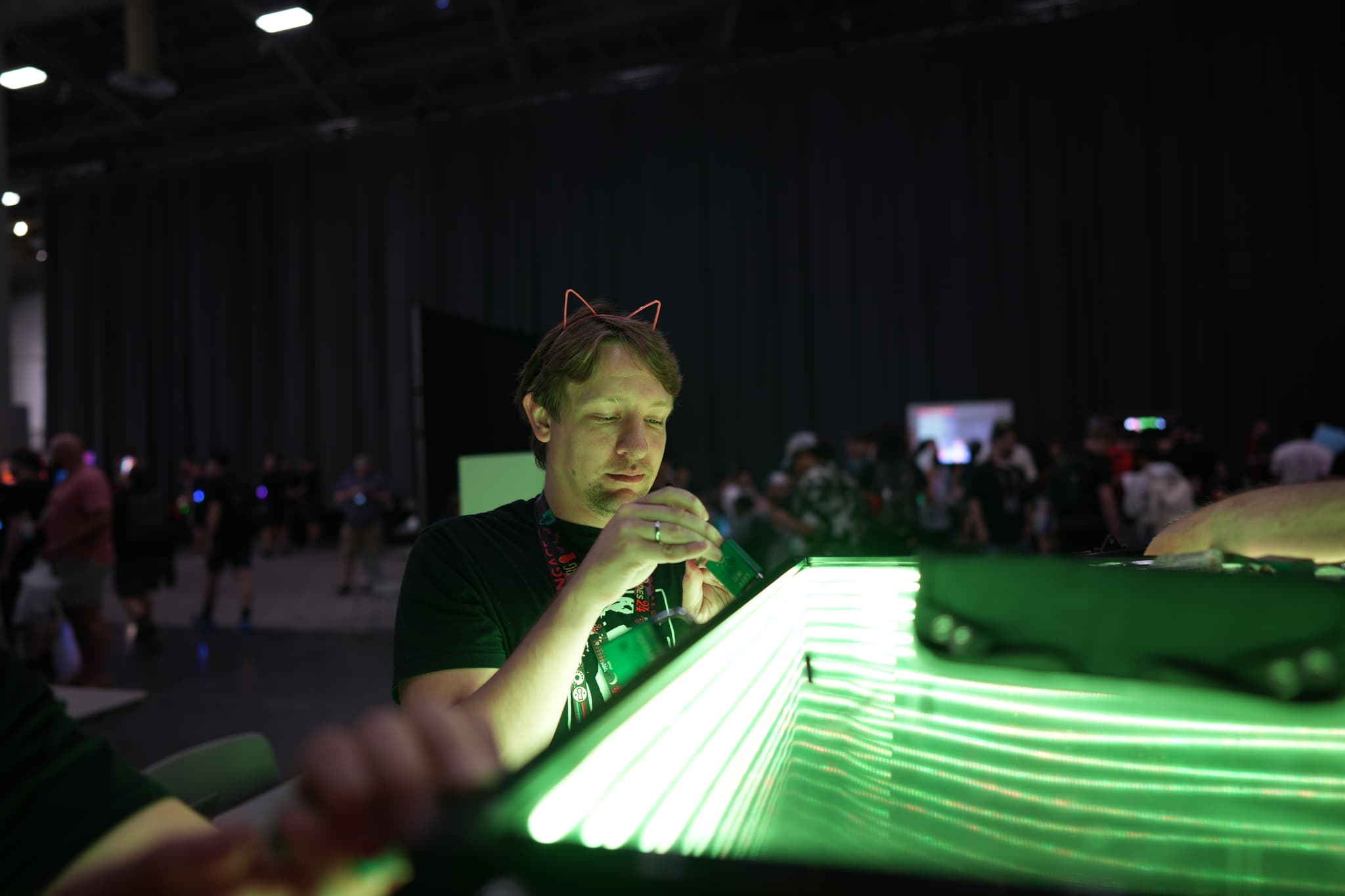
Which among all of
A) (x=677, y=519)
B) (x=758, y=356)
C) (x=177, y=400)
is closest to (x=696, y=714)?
(x=677, y=519)

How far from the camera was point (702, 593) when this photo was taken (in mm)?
760

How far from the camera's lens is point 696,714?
33 centimetres

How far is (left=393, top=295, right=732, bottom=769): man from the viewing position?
2.81 ft

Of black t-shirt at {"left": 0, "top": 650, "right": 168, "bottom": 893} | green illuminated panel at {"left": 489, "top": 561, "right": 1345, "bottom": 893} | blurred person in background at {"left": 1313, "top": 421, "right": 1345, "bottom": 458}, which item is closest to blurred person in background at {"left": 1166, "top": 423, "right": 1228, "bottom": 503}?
blurred person in background at {"left": 1313, "top": 421, "right": 1345, "bottom": 458}

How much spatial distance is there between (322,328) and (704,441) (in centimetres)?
659

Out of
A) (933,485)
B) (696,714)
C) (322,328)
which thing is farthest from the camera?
(322,328)

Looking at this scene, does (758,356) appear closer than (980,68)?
No

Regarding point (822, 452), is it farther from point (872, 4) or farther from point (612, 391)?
point (872, 4)

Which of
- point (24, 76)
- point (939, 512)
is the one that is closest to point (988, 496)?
point (939, 512)

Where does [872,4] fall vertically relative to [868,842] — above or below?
above

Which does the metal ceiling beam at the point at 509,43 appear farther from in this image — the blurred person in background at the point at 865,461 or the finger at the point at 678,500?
the finger at the point at 678,500

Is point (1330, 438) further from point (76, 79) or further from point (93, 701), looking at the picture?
point (76, 79)

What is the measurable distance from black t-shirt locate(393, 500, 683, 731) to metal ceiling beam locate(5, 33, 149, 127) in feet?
41.9

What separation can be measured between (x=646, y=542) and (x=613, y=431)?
1.13ft
